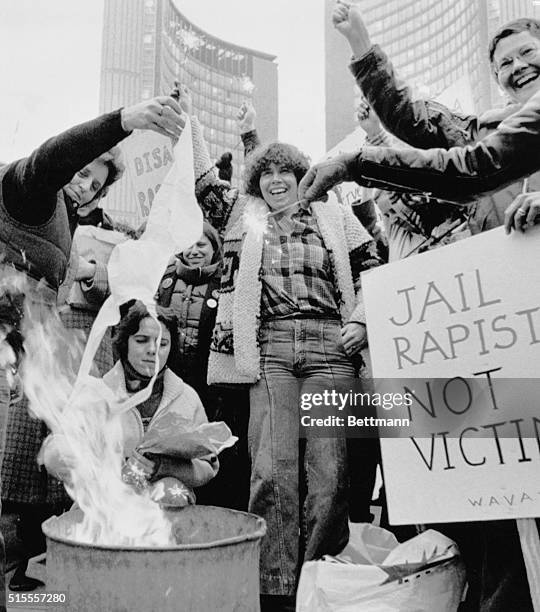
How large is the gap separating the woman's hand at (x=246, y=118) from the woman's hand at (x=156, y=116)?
2.88 ft

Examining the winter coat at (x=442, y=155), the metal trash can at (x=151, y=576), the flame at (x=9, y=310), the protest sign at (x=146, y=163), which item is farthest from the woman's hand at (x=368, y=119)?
the metal trash can at (x=151, y=576)

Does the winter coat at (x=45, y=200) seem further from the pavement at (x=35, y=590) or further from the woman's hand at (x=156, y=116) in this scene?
the pavement at (x=35, y=590)

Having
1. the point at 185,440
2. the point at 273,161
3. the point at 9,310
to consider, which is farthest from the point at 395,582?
the point at 273,161

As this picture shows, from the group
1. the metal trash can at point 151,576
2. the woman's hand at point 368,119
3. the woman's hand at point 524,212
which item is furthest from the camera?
the woman's hand at point 368,119

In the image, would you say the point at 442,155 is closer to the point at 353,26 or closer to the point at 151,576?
the point at 353,26

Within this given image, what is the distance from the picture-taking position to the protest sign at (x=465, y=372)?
4.21ft

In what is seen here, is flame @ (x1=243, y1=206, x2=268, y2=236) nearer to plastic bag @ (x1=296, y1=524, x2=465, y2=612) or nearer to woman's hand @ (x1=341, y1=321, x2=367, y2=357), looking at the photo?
woman's hand @ (x1=341, y1=321, x2=367, y2=357)

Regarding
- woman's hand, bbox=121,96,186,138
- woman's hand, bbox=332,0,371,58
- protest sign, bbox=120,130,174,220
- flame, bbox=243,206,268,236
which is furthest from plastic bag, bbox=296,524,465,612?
protest sign, bbox=120,130,174,220

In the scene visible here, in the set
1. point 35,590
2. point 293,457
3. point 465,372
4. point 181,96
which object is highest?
point 181,96

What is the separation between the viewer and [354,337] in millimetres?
1770

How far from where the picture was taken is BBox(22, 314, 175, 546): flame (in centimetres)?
127

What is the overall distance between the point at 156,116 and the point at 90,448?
757 mm

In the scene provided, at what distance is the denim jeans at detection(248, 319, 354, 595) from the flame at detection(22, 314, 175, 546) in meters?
0.38

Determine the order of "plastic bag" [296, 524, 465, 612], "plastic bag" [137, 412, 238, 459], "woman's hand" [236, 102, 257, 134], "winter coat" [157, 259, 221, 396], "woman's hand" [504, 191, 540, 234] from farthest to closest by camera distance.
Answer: "woman's hand" [236, 102, 257, 134]
"winter coat" [157, 259, 221, 396]
"plastic bag" [137, 412, 238, 459]
"plastic bag" [296, 524, 465, 612]
"woman's hand" [504, 191, 540, 234]
